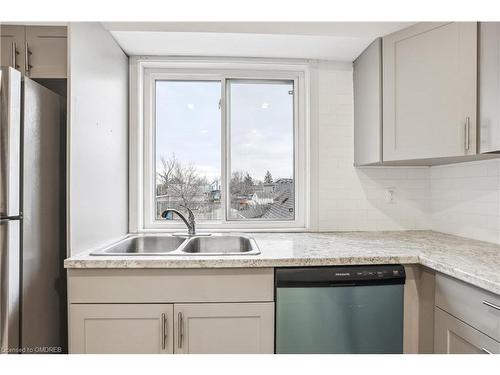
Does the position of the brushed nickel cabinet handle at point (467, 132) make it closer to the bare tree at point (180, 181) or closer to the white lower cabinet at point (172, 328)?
the white lower cabinet at point (172, 328)

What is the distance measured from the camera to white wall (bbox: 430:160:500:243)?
167cm

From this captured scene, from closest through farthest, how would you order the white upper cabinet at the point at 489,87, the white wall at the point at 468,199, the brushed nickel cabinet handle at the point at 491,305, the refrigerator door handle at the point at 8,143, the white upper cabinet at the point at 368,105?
the brushed nickel cabinet handle at the point at 491,305
the refrigerator door handle at the point at 8,143
the white upper cabinet at the point at 489,87
the white wall at the point at 468,199
the white upper cabinet at the point at 368,105

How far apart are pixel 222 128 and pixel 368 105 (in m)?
1.01

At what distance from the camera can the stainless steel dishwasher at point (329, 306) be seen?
4.57ft

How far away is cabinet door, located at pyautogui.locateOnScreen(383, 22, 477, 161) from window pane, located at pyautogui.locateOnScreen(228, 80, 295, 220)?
722mm

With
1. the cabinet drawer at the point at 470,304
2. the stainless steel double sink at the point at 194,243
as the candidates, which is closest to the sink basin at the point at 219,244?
the stainless steel double sink at the point at 194,243

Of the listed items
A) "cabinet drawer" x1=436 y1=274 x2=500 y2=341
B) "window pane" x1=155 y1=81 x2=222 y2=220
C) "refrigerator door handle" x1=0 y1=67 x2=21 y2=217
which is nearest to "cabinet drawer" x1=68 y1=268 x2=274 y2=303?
"refrigerator door handle" x1=0 y1=67 x2=21 y2=217

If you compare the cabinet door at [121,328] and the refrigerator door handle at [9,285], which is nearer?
the refrigerator door handle at [9,285]

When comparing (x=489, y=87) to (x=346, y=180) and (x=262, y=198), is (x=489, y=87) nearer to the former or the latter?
(x=346, y=180)

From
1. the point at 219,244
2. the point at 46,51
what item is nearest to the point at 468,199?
the point at 219,244

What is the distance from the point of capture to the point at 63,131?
1.60m

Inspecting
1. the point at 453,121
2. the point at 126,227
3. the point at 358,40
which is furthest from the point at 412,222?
the point at 126,227

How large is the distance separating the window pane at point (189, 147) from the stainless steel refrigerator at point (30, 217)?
2.44 feet

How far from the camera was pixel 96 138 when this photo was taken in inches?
64.1
